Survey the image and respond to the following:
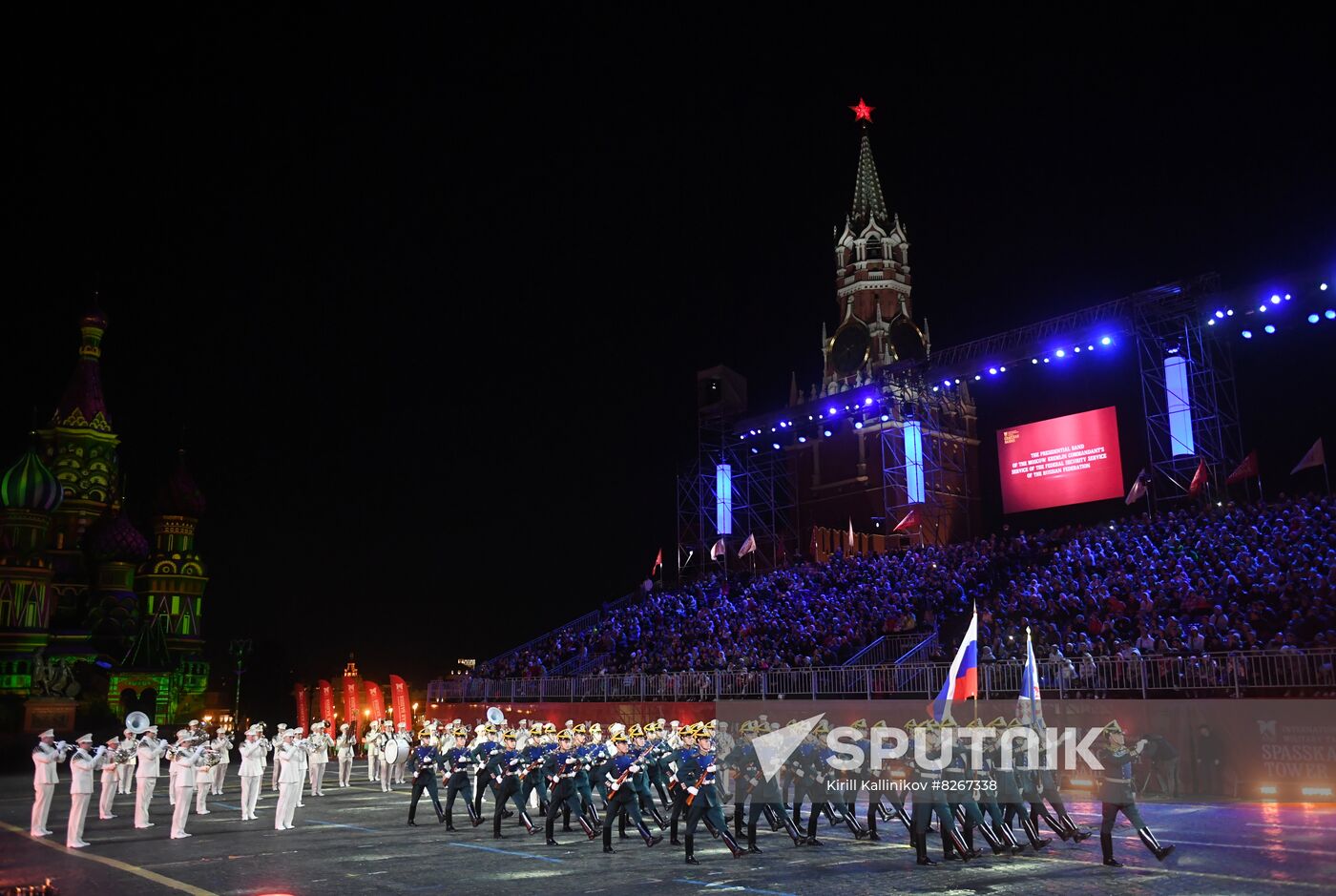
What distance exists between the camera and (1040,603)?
2616 centimetres

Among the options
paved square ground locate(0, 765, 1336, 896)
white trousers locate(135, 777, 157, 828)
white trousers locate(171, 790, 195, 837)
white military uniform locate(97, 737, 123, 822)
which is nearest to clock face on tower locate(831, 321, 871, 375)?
paved square ground locate(0, 765, 1336, 896)

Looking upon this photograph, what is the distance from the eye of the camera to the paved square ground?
11.5m

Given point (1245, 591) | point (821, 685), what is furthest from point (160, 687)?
point (1245, 591)

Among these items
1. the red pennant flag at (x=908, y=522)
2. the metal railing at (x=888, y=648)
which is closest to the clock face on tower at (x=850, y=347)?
the red pennant flag at (x=908, y=522)

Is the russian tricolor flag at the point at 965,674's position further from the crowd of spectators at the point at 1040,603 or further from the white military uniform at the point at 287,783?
the white military uniform at the point at 287,783

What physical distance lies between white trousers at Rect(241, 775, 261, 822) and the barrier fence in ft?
38.2

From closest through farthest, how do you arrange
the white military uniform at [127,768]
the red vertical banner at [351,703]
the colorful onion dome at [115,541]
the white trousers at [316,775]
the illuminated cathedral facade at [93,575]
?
the white military uniform at [127,768]
the white trousers at [316,775]
the red vertical banner at [351,703]
the illuminated cathedral facade at [93,575]
the colorful onion dome at [115,541]

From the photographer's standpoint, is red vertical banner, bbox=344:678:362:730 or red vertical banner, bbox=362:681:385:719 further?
red vertical banner, bbox=344:678:362:730

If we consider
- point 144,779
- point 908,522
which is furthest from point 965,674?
point 908,522

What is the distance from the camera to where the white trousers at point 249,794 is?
20125 millimetres

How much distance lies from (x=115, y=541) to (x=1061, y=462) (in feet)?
173

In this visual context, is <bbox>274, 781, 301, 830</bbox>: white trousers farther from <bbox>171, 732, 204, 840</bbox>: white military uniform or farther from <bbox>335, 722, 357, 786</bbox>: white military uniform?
<bbox>335, 722, 357, 786</bbox>: white military uniform

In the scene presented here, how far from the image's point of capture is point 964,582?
103 feet

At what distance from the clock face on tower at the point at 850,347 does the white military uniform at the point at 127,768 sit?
47933 mm
